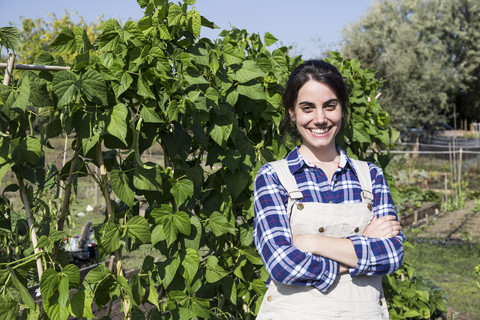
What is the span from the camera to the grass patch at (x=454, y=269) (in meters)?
5.16

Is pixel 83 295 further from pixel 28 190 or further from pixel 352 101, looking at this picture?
pixel 352 101

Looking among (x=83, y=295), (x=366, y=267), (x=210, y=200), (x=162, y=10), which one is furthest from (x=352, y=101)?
(x=83, y=295)

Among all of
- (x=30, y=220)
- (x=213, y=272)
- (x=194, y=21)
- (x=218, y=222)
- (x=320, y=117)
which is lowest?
(x=213, y=272)

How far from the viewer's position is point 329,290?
1.68 m

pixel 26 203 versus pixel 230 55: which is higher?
pixel 230 55

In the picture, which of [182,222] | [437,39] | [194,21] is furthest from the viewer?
[437,39]

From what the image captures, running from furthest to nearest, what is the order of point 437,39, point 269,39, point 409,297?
point 437,39
point 409,297
point 269,39

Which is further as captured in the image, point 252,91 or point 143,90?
point 252,91

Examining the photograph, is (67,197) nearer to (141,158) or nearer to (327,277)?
(141,158)

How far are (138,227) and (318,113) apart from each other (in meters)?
0.82

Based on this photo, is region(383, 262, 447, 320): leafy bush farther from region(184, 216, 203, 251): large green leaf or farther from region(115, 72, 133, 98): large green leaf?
region(115, 72, 133, 98): large green leaf

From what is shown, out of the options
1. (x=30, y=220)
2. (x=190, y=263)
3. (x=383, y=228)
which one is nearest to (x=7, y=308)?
(x=30, y=220)

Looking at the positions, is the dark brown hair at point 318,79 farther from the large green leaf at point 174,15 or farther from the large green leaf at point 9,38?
the large green leaf at point 9,38

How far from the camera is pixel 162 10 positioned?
7.09ft
